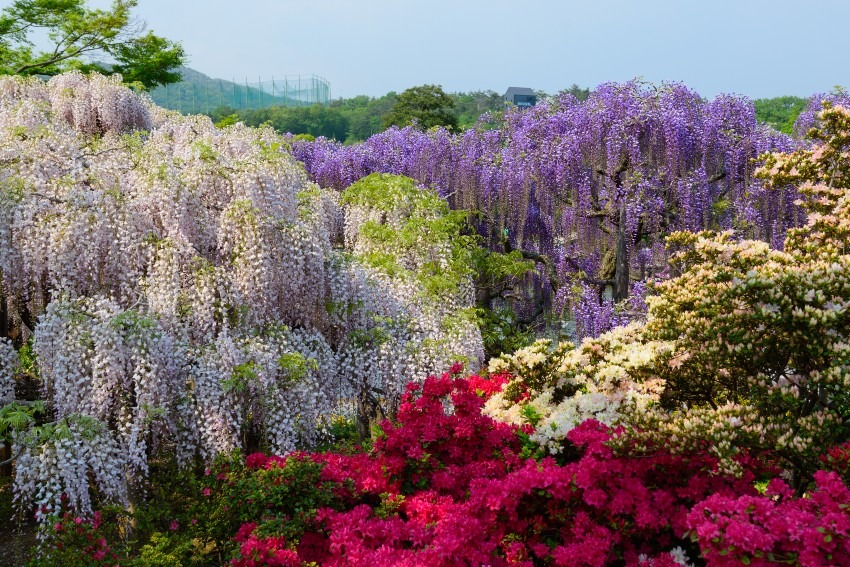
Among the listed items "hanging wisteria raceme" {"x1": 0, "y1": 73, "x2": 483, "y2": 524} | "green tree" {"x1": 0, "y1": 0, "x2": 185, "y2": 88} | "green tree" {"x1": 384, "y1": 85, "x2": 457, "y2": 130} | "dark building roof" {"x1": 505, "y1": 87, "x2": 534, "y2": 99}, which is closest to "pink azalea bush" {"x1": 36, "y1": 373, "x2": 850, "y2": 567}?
"hanging wisteria raceme" {"x1": 0, "y1": 73, "x2": 483, "y2": 524}

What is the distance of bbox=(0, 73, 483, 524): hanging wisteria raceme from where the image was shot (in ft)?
19.9

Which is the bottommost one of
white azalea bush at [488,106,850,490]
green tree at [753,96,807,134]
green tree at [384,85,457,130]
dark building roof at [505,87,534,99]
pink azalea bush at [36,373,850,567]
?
pink azalea bush at [36,373,850,567]

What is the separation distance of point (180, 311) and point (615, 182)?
8225 mm

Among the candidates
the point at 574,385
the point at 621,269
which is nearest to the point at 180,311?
the point at 574,385

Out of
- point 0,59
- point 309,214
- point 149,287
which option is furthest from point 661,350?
point 0,59

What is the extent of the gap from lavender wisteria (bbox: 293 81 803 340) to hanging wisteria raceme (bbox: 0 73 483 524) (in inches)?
187

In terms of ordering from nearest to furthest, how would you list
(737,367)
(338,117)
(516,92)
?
1. (737,367)
2. (338,117)
3. (516,92)

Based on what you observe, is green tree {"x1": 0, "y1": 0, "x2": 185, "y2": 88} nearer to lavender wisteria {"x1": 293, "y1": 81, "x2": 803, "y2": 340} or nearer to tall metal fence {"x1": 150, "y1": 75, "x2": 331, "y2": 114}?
lavender wisteria {"x1": 293, "y1": 81, "x2": 803, "y2": 340}

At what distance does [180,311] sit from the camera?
269 inches

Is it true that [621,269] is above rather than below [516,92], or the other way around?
below

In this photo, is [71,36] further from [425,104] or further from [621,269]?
[425,104]

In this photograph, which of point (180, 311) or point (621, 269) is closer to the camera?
point (180, 311)

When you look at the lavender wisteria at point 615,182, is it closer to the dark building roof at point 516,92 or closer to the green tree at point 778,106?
the green tree at point 778,106

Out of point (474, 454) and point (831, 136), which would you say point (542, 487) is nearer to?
point (474, 454)
